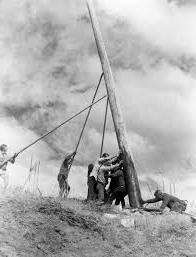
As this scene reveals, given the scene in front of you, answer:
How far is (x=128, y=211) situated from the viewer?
1190cm

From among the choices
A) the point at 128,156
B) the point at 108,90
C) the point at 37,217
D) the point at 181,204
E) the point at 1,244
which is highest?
the point at 108,90

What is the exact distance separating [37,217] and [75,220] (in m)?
0.88

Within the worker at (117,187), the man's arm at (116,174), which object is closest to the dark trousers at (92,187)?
the worker at (117,187)

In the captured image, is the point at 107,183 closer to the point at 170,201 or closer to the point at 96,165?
the point at 96,165

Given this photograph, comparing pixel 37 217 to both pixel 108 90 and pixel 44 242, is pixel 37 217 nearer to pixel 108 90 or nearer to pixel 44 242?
pixel 44 242

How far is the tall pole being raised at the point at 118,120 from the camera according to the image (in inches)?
506

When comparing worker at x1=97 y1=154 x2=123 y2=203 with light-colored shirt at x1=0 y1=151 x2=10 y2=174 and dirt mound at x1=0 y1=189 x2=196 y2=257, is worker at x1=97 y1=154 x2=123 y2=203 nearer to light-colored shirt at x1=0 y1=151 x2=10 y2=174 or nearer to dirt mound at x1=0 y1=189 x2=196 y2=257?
dirt mound at x1=0 y1=189 x2=196 y2=257

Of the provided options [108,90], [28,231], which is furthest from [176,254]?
[108,90]

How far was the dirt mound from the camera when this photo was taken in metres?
9.35

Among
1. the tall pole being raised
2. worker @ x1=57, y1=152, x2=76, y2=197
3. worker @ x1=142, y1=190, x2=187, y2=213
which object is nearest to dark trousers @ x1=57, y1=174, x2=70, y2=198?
worker @ x1=57, y1=152, x2=76, y2=197

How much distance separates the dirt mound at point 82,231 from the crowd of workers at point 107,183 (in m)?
0.68

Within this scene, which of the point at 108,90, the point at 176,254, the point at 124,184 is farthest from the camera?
the point at 108,90

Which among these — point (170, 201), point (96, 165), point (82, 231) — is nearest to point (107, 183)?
point (96, 165)

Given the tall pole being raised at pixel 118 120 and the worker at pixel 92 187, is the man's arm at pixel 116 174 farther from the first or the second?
the worker at pixel 92 187
